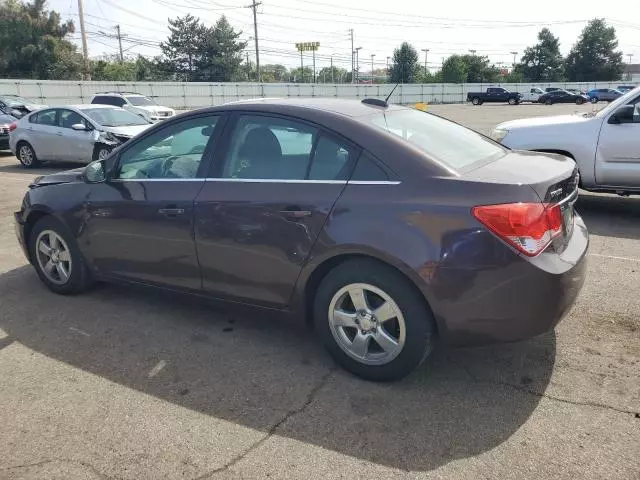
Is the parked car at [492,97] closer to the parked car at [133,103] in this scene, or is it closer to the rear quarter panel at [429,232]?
the parked car at [133,103]

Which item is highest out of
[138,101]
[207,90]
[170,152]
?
[207,90]

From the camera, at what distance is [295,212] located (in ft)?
11.2

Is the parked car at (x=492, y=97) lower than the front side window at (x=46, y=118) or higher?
higher

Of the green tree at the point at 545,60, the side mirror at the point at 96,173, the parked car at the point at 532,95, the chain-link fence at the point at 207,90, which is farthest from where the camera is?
the green tree at the point at 545,60

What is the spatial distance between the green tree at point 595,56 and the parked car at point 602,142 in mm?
96401

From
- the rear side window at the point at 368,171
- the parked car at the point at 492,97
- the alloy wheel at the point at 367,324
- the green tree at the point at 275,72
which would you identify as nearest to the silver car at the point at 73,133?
the rear side window at the point at 368,171

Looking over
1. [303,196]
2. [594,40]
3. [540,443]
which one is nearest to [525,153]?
[303,196]

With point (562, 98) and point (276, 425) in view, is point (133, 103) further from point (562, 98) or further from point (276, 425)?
point (562, 98)

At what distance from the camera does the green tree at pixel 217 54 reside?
74.8m

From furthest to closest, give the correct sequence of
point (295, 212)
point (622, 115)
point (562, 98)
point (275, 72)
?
point (275, 72)
point (562, 98)
point (622, 115)
point (295, 212)

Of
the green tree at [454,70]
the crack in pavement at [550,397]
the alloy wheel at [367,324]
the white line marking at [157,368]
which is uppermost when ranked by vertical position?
the green tree at [454,70]

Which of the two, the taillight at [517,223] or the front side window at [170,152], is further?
the front side window at [170,152]

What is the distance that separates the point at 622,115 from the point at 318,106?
16.2 feet

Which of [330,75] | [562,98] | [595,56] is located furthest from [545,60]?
[330,75]
